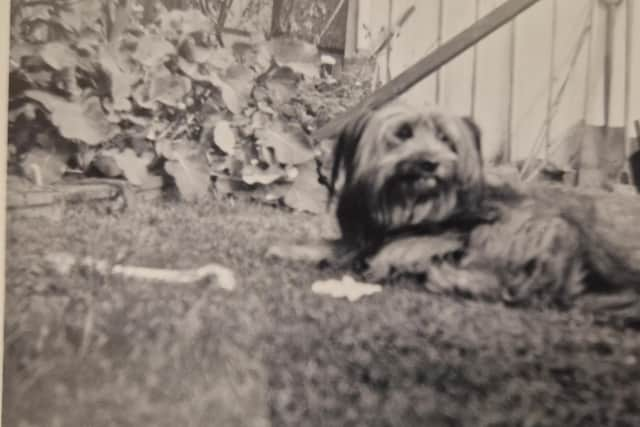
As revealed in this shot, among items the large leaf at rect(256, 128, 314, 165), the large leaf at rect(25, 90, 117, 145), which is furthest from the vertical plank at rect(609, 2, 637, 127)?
the large leaf at rect(25, 90, 117, 145)

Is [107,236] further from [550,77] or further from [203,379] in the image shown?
[550,77]

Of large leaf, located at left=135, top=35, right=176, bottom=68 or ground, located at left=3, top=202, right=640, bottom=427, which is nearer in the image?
ground, located at left=3, top=202, right=640, bottom=427

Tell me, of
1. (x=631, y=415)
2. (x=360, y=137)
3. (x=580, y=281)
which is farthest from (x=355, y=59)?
(x=631, y=415)

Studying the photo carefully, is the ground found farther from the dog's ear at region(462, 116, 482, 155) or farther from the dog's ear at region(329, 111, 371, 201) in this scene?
the dog's ear at region(462, 116, 482, 155)

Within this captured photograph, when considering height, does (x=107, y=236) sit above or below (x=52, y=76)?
below

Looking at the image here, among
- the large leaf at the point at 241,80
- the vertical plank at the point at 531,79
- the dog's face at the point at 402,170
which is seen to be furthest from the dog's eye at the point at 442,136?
the large leaf at the point at 241,80

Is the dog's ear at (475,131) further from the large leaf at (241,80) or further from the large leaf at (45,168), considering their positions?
the large leaf at (45,168)
